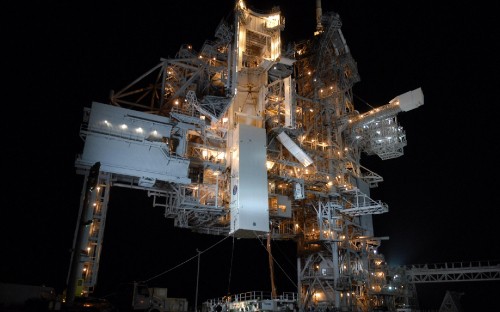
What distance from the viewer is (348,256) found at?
40.6 meters

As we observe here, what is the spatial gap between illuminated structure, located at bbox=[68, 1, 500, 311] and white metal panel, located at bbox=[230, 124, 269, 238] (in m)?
0.09

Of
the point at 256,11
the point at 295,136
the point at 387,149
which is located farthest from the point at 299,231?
the point at 256,11

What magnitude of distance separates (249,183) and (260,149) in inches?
133

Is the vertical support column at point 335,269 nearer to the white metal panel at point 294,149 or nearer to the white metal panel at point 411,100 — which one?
the white metal panel at point 294,149

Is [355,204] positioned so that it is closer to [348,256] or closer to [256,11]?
[348,256]

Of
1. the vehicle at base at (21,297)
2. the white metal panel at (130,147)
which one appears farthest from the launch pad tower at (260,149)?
the vehicle at base at (21,297)

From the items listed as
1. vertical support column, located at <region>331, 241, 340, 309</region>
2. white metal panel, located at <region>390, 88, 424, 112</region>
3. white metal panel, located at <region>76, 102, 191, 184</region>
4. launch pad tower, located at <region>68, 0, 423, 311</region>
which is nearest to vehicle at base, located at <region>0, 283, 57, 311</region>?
launch pad tower, located at <region>68, 0, 423, 311</region>

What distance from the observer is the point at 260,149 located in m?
34.1

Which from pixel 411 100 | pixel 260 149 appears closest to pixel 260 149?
pixel 260 149

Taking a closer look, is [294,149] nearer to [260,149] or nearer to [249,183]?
[260,149]

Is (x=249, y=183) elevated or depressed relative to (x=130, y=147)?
→ depressed

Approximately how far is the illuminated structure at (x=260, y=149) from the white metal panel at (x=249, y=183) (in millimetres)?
90

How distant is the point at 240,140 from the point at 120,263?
79.3 feet

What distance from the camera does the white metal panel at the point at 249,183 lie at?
3111cm
